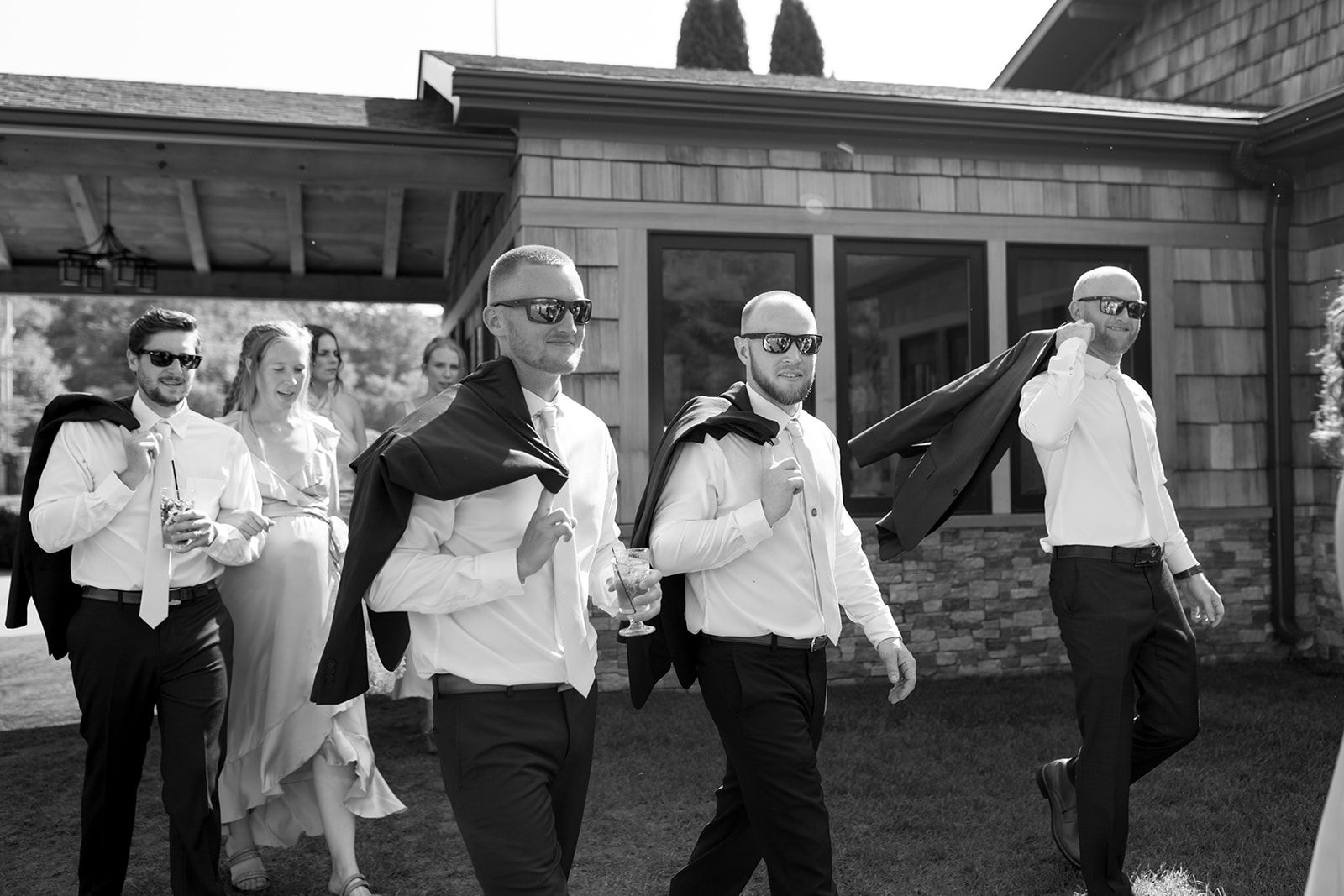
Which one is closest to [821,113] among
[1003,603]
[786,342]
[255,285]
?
[1003,603]

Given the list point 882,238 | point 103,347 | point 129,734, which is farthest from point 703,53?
point 129,734

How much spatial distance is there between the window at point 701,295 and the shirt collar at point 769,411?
4.03 metres

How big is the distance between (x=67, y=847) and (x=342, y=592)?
3.32 metres

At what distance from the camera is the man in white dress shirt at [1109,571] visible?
13.1 feet

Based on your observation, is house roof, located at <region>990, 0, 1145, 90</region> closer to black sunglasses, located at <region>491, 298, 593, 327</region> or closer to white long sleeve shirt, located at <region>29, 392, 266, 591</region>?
white long sleeve shirt, located at <region>29, 392, 266, 591</region>

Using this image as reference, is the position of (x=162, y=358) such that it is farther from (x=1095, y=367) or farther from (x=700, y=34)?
(x=700, y=34)

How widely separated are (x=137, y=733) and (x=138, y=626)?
1.20ft

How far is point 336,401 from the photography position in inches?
260

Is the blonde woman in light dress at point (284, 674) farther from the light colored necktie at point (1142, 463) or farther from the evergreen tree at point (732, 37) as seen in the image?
the evergreen tree at point (732, 37)

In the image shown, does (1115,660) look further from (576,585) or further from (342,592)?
(342,592)

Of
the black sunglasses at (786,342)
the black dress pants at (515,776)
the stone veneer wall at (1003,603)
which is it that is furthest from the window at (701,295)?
the black dress pants at (515,776)

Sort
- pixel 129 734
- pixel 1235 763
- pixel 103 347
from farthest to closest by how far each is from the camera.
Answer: pixel 103 347 → pixel 1235 763 → pixel 129 734

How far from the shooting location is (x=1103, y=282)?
4.24 m

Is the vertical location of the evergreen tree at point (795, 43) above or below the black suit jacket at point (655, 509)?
above
